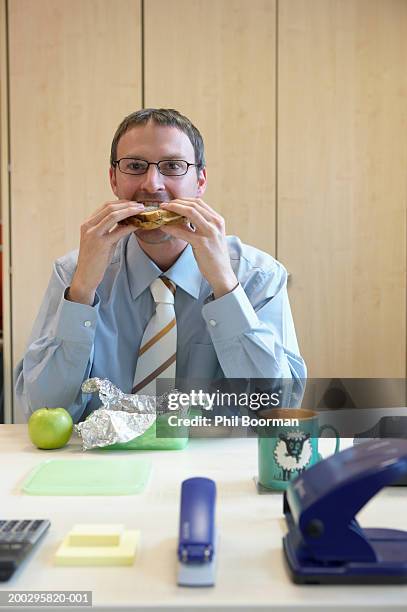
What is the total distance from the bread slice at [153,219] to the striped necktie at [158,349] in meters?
0.19

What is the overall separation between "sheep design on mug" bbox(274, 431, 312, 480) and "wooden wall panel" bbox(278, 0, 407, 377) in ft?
6.68

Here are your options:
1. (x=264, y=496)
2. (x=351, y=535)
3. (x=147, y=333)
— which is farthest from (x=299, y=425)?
(x=147, y=333)

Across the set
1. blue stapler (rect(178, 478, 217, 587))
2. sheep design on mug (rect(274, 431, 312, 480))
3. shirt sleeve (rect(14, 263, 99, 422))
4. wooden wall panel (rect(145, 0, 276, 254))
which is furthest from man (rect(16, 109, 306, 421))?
wooden wall panel (rect(145, 0, 276, 254))

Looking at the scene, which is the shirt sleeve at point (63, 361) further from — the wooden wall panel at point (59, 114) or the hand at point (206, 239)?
the wooden wall panel at point (59, 114)

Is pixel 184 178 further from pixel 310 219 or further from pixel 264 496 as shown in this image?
pixel 310 219

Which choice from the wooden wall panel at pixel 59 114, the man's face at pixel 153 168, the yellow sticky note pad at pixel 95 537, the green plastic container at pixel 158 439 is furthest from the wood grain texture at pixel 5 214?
the yellow sticky note pad at pixel 95 537

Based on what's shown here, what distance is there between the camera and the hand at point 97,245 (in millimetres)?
1571

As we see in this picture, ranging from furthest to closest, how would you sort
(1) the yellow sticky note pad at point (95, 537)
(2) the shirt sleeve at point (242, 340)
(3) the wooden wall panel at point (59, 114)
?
(3) the wooden wall panel at point (59, 114) → (2) the shirt sleeve at point (242, 340) → (1) the yellow sticky note pad at point (95, 537)

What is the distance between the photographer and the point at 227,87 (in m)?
2.94

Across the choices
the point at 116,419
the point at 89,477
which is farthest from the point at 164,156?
the point at 89,477

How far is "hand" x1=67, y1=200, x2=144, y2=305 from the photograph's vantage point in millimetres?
1571

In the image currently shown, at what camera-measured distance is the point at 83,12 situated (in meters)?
2.90

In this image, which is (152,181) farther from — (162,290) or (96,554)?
(96,554)

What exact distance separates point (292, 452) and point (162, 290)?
2.42ft
